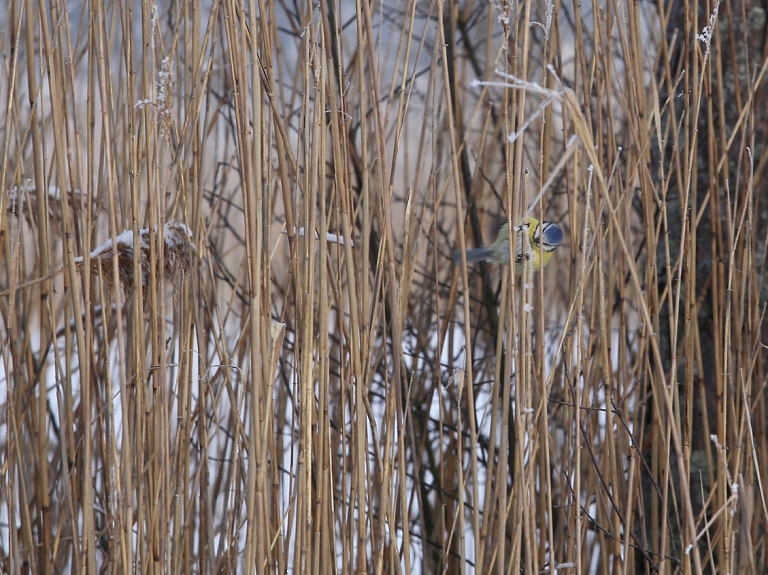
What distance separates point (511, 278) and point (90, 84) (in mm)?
567

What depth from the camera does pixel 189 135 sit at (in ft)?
3.17

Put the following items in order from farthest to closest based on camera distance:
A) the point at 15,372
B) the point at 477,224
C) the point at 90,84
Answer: the point at 477,224 < the point at 15,372 < the point at 90,84

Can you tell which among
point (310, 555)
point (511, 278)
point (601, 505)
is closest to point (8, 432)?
point (310, 555)

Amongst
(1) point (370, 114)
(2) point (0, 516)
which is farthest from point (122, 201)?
(2) point (0, 516)

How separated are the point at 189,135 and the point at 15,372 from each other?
16.3 inches

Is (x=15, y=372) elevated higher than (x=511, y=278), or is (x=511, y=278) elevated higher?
(x=511, y=278)

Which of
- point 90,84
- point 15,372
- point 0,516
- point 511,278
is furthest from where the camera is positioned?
point 0,516

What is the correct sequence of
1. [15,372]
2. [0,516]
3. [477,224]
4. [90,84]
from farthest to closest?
[0,516] < [477,224] < [15,372] < [90,84]

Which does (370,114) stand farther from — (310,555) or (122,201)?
(310,555)

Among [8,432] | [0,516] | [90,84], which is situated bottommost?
[0,516]

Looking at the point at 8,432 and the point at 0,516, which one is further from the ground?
the point at 8,432

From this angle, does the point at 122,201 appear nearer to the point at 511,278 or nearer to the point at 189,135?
the point at 189,135

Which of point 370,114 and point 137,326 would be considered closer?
point 137,326

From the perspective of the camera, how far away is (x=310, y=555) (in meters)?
0.85
